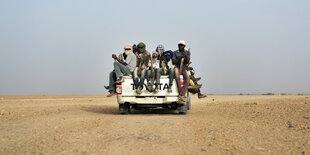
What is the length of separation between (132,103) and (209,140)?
6.24 metres

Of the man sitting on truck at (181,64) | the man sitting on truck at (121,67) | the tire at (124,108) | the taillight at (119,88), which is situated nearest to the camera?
the man sitting on truck at (181,64)

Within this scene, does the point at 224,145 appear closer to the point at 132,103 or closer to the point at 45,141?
the point at 45,141

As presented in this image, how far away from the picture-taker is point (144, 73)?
12.0 metres

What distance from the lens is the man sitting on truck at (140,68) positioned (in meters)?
11.9

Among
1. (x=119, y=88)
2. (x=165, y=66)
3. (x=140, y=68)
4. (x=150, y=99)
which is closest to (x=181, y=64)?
(x=165, y=66)

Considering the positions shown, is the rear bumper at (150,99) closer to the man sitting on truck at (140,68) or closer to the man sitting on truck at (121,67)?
the man sitting on truck at (140,68)

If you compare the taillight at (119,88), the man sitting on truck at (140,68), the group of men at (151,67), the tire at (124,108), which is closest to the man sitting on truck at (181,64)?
the group of men at (151,67)

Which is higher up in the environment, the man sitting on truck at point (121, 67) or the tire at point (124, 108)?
the man sitting on truck at point (121, 67)

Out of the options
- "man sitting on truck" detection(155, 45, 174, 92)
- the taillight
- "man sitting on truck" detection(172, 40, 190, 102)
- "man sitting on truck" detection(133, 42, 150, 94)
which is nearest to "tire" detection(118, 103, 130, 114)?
the taillight

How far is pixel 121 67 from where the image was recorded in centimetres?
1220

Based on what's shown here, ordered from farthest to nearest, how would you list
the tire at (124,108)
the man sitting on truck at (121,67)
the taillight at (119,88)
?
the tire at (124,108) < the man sitting on truck at (121,67) < the taillight at (119,88)

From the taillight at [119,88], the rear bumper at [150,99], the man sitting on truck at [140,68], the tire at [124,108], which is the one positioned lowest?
the tire at [124,108]

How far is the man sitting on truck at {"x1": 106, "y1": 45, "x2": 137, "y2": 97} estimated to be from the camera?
39.8 feet

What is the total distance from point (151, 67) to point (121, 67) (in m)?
1.06
